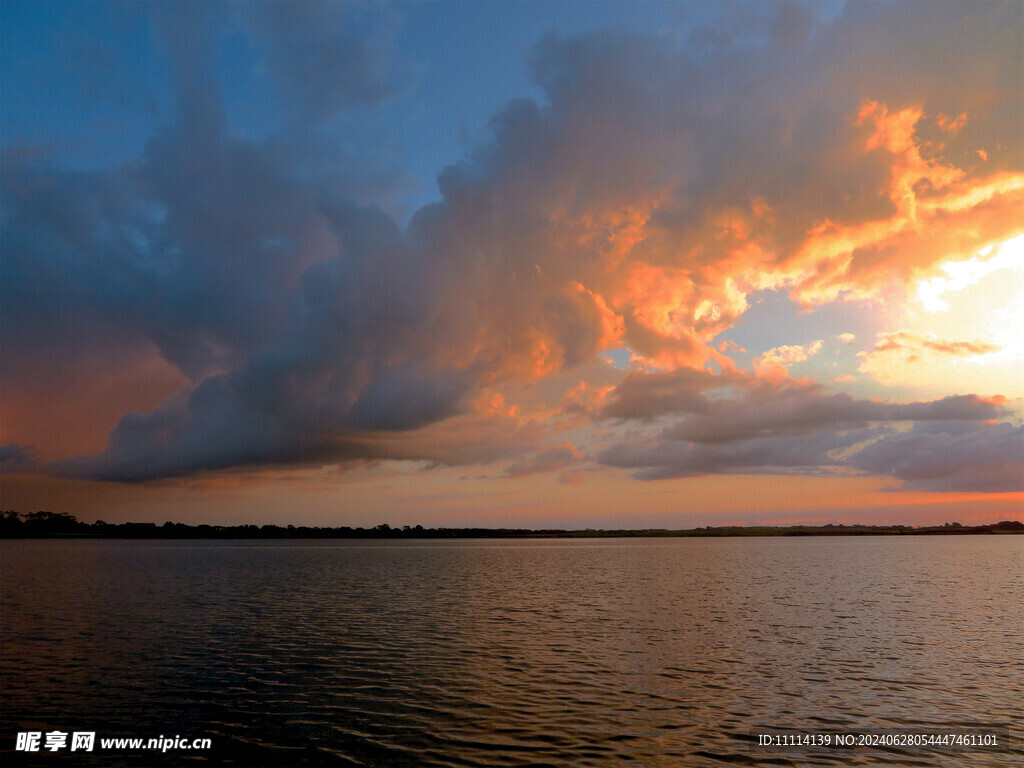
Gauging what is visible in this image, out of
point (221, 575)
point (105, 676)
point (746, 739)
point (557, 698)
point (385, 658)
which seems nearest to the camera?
point (746, 739)

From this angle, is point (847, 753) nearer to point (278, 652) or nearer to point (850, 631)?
point (850, 631)

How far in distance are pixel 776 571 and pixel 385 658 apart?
302 feet

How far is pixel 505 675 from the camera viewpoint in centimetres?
3275

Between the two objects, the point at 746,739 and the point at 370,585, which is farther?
the point at 370,585

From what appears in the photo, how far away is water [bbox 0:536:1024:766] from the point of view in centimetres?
2295

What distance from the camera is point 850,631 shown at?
46.5 m

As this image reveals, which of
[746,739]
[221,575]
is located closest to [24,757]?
[746,739]

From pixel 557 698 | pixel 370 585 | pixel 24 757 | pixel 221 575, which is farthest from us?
pixel 221 575

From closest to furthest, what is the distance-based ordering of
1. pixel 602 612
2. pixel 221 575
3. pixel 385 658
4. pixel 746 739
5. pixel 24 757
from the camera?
pixel 24 757, pixel 746 739, pixel 385 658, pixel 602 612, pixel 221 575

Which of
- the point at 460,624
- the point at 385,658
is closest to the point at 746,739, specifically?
the point at 385,658

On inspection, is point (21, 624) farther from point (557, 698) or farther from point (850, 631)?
point (850, 631)

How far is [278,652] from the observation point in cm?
3881

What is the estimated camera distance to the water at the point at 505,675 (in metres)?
23.0

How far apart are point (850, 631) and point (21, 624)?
62.2m
